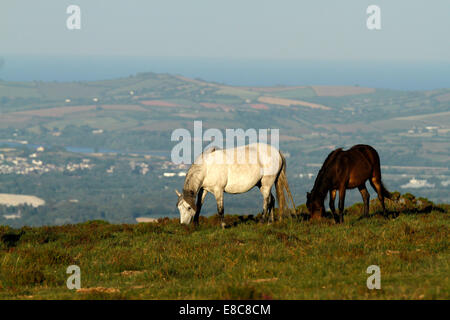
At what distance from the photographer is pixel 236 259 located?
1449 centimetres

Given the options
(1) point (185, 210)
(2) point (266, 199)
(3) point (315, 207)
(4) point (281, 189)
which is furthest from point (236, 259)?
(4) point (281, 189)

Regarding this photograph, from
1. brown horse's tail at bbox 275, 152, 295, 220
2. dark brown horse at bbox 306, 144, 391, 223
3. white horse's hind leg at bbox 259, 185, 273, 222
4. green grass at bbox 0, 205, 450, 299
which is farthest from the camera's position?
brown horse's tail at bbox 275, 152, 295, 220

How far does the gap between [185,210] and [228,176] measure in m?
1.67

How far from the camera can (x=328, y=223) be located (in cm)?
1908

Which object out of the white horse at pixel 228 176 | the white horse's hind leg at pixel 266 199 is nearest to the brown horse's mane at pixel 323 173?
the white horse's hind leg at pixel 266 199

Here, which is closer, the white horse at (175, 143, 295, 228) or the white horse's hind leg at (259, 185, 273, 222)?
the white horse at (175, 143, 295, 228)

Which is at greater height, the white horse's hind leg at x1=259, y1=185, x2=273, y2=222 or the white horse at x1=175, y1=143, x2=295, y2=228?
the white horse at x1=175, y1=143, x2=295, y2=228

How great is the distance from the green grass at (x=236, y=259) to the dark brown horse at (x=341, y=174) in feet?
2.29

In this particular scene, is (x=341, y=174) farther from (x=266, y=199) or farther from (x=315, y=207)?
(x=266, y=199)

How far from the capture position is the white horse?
19.2 m

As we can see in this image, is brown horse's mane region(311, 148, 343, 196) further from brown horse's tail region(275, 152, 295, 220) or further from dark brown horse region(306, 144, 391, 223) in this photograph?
brown horse's tail region(275, 152, 295, 220)

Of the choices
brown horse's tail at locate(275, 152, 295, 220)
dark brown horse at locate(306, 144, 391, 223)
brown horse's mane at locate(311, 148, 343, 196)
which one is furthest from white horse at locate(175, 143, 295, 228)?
brown horse's mane at locate(311, 148, 343, 196)
